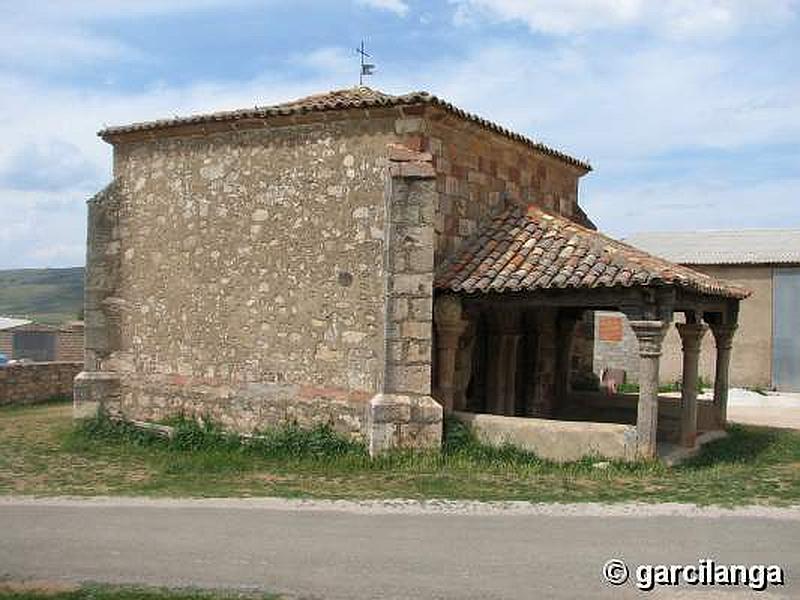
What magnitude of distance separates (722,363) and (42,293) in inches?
4981

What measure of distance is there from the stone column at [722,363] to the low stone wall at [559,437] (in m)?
4.20

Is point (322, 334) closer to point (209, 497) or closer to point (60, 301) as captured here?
point (209, 497)

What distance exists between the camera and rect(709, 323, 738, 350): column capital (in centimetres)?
1401

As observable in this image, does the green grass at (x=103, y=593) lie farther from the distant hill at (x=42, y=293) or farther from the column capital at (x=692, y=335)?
the distant hill at (x=42, y=293)

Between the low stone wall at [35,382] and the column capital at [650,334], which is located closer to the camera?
the column capital at [650,334]

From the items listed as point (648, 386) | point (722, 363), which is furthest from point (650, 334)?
point (722, 363)

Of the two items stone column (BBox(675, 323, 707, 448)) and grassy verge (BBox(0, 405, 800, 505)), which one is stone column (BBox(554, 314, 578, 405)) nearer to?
grassy verge (BBox(0, 405, 800, 505))

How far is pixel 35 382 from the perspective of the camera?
19.8 m

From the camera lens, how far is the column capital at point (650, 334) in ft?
34.3

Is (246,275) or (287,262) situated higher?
(287,262)

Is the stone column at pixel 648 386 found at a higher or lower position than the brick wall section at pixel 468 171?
lower

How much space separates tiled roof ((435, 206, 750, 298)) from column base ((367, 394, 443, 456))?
159cm

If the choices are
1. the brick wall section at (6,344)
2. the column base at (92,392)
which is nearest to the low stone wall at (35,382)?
the column base at (92,392)

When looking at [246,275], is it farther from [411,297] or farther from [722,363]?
[722,363]
